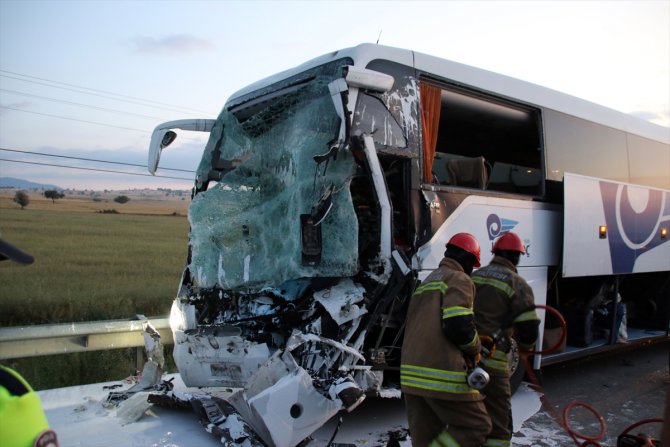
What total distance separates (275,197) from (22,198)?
18.0 meters

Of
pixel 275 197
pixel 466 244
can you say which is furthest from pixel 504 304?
pixel 275 197

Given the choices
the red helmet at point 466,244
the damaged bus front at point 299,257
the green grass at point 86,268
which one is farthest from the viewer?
the green grass at point 86,268

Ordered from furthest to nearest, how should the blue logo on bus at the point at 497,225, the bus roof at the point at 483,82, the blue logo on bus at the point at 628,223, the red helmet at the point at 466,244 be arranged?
1. the blue logo on bus at the point at 628,223
2. the blue logo on bus at the point at 497,225
3. the bus roof at the point at 483,82
4. the red helmet at the point at 466,244

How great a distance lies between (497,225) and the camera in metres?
5.15

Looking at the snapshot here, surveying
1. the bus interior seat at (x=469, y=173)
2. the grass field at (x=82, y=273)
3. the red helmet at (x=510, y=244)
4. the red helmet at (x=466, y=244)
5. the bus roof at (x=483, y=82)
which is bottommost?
the grass field at (x=82, y=273)

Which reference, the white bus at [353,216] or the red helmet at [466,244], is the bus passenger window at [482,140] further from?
the red helmet at [466,244]

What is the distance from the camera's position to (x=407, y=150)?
14.6 ft

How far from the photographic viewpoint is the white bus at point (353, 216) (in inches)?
157

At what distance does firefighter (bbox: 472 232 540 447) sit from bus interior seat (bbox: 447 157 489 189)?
152 centimetres

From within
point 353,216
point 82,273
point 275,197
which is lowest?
point 82,273

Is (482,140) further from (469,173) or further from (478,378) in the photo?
(478,378)

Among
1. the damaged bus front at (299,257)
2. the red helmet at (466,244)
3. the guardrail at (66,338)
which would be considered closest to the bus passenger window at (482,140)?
the damaged bus front at (299,257)

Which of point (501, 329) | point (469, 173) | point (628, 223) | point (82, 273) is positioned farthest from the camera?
point (82, 273)

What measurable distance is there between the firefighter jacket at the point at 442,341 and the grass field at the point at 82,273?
2695mm
